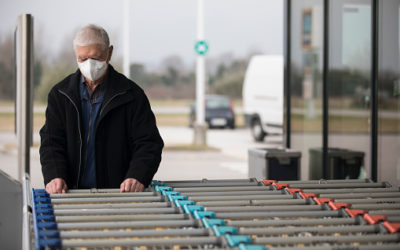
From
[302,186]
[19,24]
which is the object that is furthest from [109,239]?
[19,24]

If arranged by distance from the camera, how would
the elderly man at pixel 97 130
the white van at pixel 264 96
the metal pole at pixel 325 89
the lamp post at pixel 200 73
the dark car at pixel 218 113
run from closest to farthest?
the elderly man at pixel 97 130 → the metal pole at pixel 325 89 → the lamp post at pixel 200 73 → the white van at pixel 264 96 → the dark car at pixel 218 113

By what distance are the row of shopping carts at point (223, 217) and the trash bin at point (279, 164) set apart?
5.35 m

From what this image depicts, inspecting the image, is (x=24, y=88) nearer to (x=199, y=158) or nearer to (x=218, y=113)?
(x=199, y=158)

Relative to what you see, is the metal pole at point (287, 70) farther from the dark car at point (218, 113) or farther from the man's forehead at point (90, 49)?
the dark car at point (218, 113)

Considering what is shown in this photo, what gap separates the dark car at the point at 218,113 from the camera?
104ft

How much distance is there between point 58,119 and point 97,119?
8.8 inches

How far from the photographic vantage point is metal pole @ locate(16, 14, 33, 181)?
277 inches

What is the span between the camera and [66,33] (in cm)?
4469

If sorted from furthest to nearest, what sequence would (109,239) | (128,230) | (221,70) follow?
(221,70)
(128,230)
(109,239)

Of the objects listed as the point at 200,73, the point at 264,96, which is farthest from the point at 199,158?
the point at 264,96

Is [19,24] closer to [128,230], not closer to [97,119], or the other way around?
[97,119]

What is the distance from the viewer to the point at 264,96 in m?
24.9

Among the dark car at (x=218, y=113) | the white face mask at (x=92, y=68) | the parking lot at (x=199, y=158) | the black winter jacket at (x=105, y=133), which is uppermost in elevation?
the white face mask at (x=92, y=68)

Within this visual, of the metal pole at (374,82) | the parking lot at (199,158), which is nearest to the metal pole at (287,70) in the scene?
the metal pole at (374,82)
